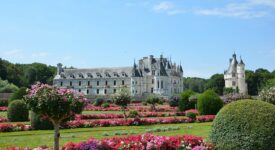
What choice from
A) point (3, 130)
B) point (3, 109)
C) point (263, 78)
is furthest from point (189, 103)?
point (263, 78)

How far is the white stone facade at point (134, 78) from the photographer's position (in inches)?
3634

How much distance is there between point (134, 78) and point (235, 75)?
2625cm

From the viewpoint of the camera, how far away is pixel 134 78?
92.1 m

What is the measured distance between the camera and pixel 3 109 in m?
34.7

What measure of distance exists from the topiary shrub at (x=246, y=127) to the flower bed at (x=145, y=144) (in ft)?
1.36

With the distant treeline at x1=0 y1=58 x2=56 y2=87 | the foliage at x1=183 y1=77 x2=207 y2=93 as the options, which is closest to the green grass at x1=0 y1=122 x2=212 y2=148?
the distant treeline at x1=0 y1=58 x2=56 y2=87

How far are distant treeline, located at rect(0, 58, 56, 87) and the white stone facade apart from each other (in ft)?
17.3

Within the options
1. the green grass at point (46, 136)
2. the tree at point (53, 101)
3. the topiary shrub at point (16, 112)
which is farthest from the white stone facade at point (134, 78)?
the tree at point (53, 101)

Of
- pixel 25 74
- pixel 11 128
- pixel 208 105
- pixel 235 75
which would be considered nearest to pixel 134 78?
pixel 235 75

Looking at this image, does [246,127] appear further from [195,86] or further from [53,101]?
[195,86]

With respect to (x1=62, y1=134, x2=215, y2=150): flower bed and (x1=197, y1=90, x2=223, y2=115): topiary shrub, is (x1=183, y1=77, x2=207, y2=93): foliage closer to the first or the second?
(x1=197, y1=90, x2=223, y2=115): topiary shrub

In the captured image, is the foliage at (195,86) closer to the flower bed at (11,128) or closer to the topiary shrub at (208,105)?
the topiary shrub at (208,105)

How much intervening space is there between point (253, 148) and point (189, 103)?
25920mm

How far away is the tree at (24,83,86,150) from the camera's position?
9.27 metres
